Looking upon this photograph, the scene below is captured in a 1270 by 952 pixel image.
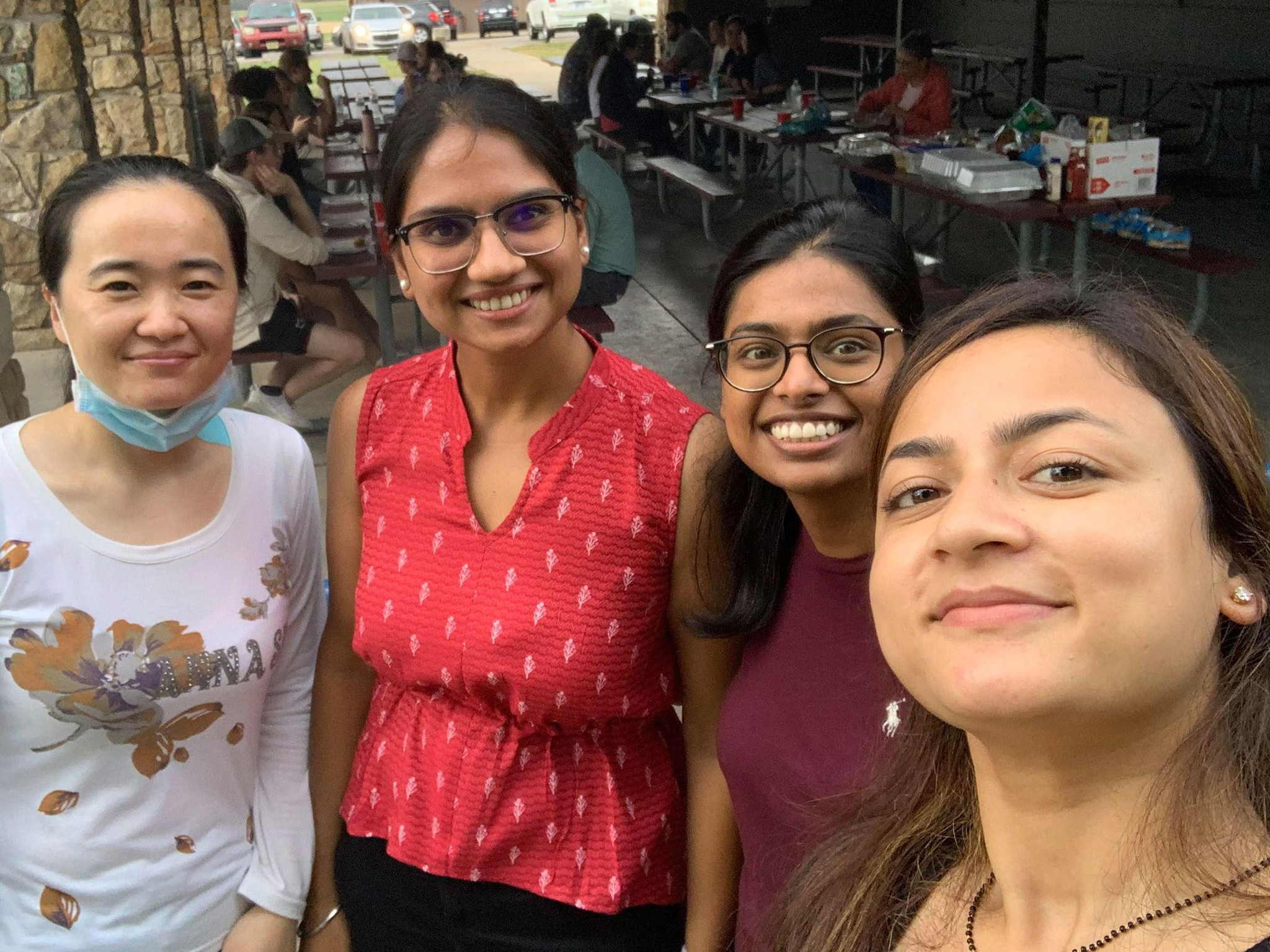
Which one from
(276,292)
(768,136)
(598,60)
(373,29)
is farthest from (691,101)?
(373,29)

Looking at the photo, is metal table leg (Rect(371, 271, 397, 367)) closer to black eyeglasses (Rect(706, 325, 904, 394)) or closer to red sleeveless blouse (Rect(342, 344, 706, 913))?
red sleeveless blouse (Rect(342, 344, 706, 913))

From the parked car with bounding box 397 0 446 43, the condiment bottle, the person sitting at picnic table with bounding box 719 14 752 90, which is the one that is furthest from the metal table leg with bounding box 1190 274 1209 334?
the parked car with bounding box 397 0 446 43

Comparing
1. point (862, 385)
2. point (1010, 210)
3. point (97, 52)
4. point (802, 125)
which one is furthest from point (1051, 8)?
point (862, 385)

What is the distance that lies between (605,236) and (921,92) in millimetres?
3985

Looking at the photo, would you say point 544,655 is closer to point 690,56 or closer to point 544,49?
point 690,56

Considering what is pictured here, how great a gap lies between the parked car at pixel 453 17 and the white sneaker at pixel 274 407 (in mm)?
29284

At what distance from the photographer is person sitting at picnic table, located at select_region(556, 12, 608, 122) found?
11.9 meters

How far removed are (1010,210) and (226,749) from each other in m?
4.91

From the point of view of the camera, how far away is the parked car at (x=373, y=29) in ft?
94.2

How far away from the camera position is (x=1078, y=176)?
220 inches

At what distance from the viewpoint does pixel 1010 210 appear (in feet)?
18.2

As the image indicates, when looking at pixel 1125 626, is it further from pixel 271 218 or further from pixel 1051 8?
pixel 1051 8

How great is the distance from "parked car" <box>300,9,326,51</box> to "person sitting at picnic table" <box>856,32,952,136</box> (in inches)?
902

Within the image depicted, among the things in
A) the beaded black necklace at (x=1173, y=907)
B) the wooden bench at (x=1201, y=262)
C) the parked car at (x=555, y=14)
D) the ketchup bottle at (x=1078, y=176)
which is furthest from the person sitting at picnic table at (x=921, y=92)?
the parked car at (x=555, y=14)
